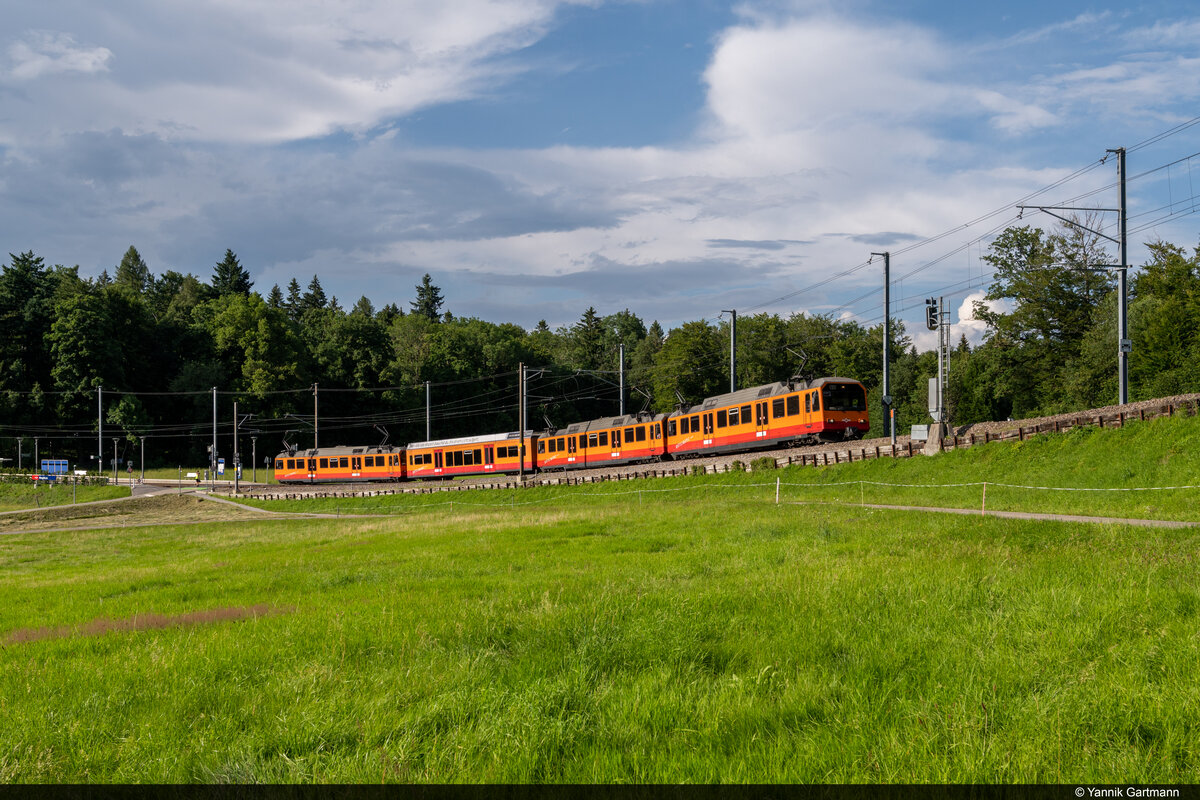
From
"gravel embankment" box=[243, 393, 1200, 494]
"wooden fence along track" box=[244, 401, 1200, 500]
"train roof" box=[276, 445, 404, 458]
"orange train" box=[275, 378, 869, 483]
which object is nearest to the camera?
"wooden fence along track" box=[244, 401, 1200, 500]

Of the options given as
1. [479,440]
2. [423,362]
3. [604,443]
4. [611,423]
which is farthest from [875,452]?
[423,362]

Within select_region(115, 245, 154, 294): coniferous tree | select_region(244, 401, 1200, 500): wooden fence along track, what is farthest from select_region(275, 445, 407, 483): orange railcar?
select_region(115, 245, 154, 294): coniferous tree

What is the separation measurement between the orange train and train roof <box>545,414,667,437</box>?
7 centimetres

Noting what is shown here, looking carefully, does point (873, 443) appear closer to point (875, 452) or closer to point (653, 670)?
point (875, 452)

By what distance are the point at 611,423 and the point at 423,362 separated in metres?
68.1

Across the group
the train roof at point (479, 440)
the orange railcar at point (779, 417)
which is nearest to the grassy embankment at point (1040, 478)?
the orange railcar at point (779, 417)

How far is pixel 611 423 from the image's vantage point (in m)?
55.1

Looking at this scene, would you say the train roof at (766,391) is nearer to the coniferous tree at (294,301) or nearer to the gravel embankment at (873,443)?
the gravel embankment at (873,443)

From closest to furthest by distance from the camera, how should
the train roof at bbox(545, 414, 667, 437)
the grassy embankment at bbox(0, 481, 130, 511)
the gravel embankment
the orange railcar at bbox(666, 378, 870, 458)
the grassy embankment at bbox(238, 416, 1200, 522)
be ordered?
1. the grassy embankment at bbox(238, 416, 1200, 522)
2. the gravel embankment
3. the orange railcar at bbox(666, 378, 870, 458)
4. the train roof at bbox(545, 414, 667, 437)
5. the grassy embankment at bbox(0, 481, 130, 511)

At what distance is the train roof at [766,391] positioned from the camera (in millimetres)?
39000

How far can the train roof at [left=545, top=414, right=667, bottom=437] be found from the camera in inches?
2025

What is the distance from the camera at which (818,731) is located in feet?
16.6

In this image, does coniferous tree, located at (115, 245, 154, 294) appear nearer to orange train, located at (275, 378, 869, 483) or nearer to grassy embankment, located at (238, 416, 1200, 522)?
orange train, located at (275, 378, 869, 483)

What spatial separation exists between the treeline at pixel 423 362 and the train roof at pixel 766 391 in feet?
74.7
